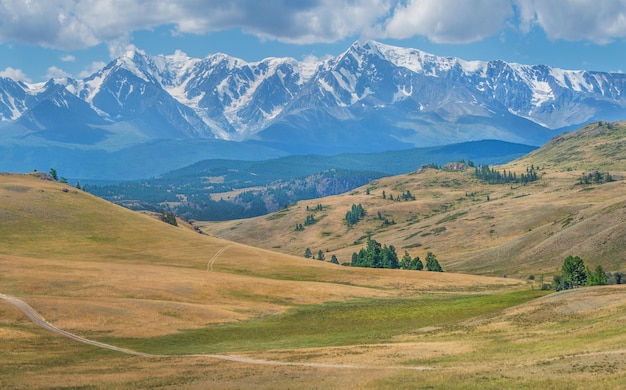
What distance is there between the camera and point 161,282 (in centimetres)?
12938

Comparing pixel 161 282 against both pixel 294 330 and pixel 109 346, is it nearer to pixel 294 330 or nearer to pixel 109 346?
pixel 294 330

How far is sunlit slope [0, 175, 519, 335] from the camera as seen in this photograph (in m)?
99.8

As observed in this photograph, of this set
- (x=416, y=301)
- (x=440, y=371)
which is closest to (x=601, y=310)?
(x=440, y=371)

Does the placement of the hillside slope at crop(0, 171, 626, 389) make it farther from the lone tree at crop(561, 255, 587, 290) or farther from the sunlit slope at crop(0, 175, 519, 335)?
the lone tree at crop(561, 255, 587, 290)

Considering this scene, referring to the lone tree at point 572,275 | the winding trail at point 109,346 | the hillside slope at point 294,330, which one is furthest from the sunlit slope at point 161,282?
the lone tree at point 572,275

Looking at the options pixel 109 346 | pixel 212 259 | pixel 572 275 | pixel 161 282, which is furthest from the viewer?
pixel 212 259

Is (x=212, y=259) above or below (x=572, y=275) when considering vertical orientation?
above

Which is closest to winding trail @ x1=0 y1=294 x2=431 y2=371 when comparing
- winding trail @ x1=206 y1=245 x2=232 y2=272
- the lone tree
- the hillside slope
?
the hillside slope

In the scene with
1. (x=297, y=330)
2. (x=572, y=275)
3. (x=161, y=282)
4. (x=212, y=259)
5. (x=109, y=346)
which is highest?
(x=212, y=259)

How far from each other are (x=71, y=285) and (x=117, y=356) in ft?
170

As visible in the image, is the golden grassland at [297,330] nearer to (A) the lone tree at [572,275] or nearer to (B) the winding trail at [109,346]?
(B) the winding trail at [109,346]

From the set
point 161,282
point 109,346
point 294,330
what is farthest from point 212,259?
point 109,346

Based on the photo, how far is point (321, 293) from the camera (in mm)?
134375

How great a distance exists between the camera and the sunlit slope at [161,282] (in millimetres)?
99812
